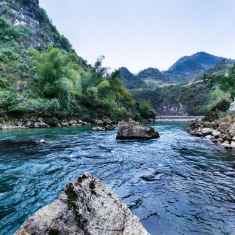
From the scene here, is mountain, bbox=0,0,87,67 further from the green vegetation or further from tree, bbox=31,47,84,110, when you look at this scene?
the green vegetation

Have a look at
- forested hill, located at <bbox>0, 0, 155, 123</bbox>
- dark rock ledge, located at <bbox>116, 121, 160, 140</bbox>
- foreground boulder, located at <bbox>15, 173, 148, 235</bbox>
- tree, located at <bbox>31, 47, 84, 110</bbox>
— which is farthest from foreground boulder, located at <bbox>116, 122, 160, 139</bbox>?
tree, located at <bbox>31, 47, 84, 110</bbox>

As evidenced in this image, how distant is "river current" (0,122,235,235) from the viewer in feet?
8.75

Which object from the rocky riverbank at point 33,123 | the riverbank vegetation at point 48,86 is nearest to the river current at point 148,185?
the rocky riverbank at point 33,123

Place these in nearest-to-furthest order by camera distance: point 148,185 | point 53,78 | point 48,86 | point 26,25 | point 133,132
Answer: point 148,185, point 133,132, point 48,86, point 53,78, point 26,25

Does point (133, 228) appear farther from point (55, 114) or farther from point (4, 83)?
point (4, 83)

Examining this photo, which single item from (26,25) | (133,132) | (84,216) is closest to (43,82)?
(133,132)

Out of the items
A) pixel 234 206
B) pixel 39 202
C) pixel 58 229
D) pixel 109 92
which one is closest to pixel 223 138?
pixel 234 206

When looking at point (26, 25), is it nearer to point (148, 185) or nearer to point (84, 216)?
point (148, 185)

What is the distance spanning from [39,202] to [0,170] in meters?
2.69

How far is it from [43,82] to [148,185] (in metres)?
23.7

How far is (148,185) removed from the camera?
13.3 feet

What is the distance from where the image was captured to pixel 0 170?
508 centimetres

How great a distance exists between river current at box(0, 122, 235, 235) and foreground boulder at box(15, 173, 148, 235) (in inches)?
36.7

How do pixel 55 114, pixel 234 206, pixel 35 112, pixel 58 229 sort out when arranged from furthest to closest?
pixel 55 114 < pixel 35 112 < pixel 234 206 < pixel 58 229
